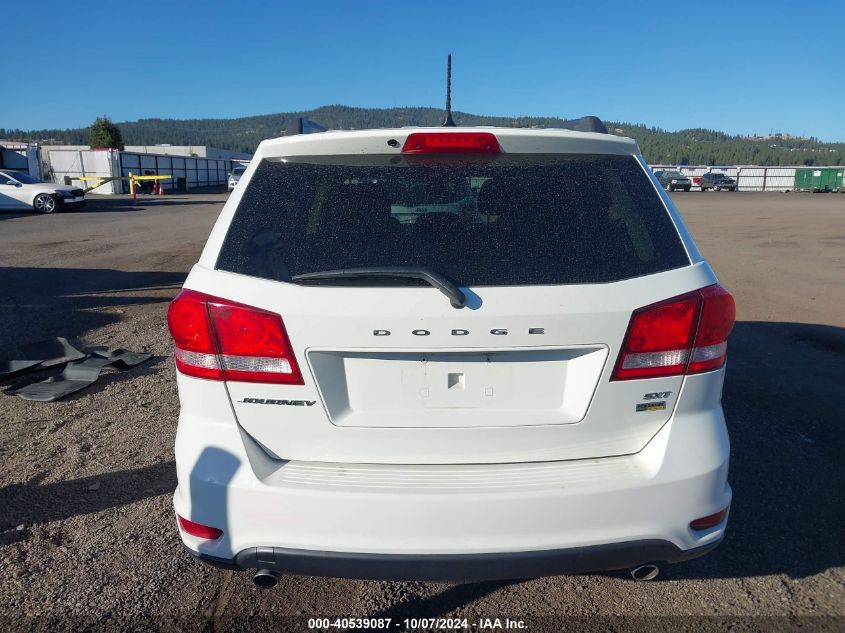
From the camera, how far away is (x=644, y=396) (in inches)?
86.1

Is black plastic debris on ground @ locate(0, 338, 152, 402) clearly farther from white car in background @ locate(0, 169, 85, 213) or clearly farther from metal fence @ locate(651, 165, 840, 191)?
metal fence @ locate(651, 165, 840, 191)

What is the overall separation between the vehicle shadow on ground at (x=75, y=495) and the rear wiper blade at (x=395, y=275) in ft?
6.79

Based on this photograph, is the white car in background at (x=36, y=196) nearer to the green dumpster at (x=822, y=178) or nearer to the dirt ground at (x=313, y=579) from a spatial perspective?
the dirt ground at (x=313, y=579)

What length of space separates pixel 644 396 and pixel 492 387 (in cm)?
51

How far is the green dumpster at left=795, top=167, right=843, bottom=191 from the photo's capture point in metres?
59.9

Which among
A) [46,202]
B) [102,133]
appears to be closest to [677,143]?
[102,133]

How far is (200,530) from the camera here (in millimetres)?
2277

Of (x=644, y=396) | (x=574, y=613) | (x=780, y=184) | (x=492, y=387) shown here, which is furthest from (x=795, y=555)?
(x=780, y=184)

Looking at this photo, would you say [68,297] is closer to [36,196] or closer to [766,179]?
[36,196]

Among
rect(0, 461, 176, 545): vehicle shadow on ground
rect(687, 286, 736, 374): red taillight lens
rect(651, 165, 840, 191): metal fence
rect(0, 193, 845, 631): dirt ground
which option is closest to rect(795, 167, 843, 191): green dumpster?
rect(651, 165, 840, 191): metal fence

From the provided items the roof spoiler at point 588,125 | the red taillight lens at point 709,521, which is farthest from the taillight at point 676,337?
the roof spoiler at point 588,125

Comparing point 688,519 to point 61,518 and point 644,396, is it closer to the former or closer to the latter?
point 644,396

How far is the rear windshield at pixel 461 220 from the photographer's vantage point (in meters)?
2.19

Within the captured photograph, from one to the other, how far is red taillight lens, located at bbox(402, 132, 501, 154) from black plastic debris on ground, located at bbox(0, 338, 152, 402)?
12.8ft
